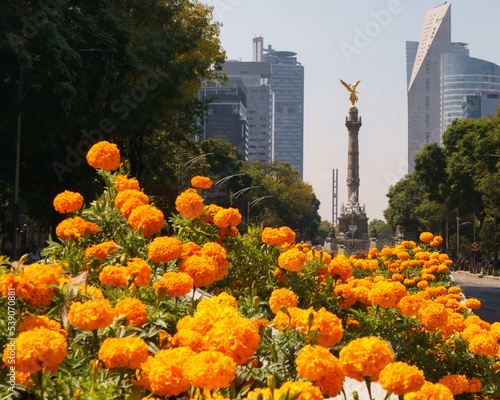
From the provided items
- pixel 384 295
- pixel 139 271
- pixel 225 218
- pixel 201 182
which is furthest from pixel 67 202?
pixel 384 295

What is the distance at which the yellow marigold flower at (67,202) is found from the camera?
5.44 meters

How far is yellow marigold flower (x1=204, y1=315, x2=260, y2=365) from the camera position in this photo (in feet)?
9.21

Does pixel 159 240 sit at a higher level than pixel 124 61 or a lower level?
lower

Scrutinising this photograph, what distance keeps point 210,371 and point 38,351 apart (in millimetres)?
639

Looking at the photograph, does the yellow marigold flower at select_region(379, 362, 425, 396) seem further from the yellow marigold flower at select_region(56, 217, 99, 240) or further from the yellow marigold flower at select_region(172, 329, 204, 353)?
the yellow marigold flower at select_region(56, 217, 99, 240)

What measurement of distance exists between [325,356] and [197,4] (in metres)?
30.4

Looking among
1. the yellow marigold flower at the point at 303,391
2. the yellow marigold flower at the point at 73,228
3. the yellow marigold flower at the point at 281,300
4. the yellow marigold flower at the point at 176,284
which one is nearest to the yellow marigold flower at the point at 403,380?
the yellow marigold flower at the point at 303,391

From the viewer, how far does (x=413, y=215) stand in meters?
96.8

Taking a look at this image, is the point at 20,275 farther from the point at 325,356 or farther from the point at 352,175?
the point at 352,175

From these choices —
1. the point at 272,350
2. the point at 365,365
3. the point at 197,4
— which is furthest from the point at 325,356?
the point at 197,4

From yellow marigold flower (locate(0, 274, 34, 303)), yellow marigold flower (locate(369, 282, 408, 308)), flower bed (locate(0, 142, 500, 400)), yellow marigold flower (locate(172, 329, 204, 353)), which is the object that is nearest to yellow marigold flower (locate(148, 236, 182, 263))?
flower bed (locate(0, 142, 500, 400))

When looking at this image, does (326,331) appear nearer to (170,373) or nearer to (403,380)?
(403,380)

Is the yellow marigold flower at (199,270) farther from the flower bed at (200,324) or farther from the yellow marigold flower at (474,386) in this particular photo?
the yellow marigold flower at (474,386)

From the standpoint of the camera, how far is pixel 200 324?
304cm
